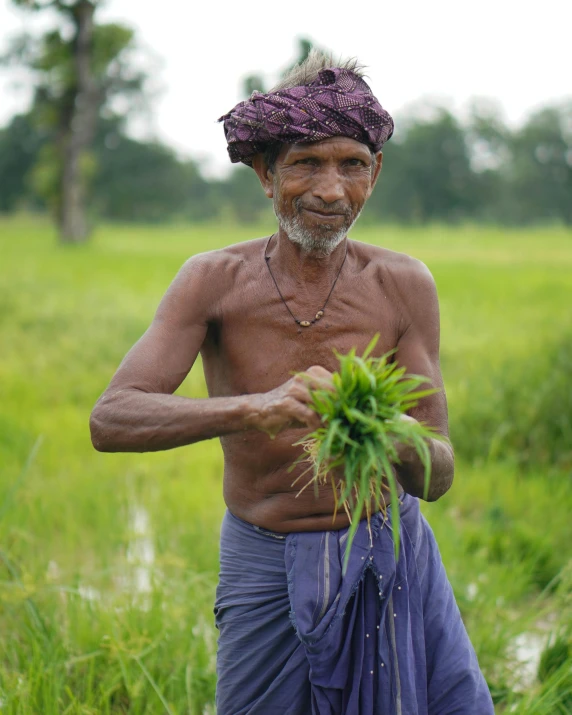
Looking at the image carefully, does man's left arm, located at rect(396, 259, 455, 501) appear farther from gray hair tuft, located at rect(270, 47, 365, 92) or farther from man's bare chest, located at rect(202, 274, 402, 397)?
gray hair tuft, located at rect(270, 47, 365, 92)

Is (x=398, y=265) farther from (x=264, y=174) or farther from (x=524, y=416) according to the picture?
(x=524, y=416)

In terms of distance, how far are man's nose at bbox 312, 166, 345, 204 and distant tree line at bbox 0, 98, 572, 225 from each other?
41.5 meters

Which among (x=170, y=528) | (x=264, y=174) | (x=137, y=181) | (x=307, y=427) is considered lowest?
(x=170, y=528)

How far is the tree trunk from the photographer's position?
74.3 feet

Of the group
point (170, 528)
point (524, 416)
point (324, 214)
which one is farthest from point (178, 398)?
point (524, 416)

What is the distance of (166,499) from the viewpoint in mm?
4613

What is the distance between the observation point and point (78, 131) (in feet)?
78.7

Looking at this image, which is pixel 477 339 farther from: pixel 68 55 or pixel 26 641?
pixel 68 55

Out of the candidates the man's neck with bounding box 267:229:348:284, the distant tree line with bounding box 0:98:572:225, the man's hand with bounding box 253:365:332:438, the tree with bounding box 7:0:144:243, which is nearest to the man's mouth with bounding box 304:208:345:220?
the man's neck with bounding box 267:229:348:284

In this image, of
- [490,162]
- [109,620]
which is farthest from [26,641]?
[490,162]

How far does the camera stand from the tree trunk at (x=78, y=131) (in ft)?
74.3

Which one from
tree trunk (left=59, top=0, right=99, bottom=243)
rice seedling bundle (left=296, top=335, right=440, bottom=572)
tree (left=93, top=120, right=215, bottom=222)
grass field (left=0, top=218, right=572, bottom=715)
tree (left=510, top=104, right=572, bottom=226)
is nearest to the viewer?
rice seedling bundle (left=296, top=335, right=440, bottom=572)

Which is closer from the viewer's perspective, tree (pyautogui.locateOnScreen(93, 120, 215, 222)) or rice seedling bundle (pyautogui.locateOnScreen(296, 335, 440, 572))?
rice seedling bundle (pyautogui.locateOnScreen(296, 335, 440, 572))

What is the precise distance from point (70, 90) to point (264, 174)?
78.3 ft
